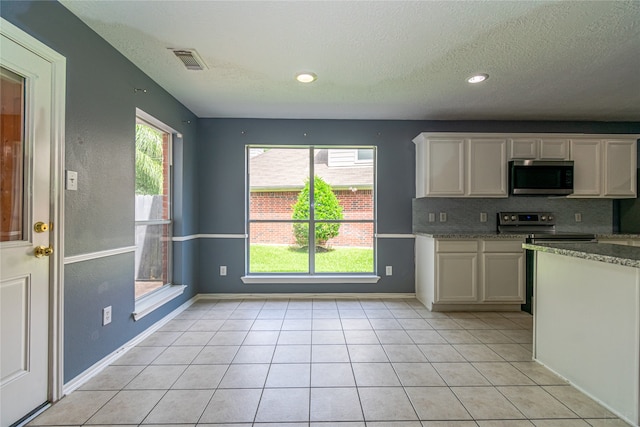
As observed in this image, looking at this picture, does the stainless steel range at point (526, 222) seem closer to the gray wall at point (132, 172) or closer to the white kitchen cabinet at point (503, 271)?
the white kitchen cabinet at point (503, 271)

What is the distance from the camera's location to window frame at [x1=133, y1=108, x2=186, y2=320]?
2.68 metres

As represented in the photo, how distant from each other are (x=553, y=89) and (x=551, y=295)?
209 cm

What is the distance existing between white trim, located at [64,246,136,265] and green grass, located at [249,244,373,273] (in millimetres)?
1737

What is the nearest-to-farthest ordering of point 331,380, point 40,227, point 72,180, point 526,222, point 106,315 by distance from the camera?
point 40,227
point 72,180
point 331,380
point 106,315
point 526,222

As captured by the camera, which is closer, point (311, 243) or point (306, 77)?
point (306, 77)

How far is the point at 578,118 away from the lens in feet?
12.5

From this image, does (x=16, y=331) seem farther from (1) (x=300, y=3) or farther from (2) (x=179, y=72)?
(1) (x=300, y=3)

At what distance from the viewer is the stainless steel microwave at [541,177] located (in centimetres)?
356

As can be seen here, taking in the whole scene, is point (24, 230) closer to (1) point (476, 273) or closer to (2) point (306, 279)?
(2) point (306, 279)

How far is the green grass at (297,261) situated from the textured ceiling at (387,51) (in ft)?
6.06

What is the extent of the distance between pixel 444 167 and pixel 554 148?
54.0 inches

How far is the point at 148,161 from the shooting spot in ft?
9.77

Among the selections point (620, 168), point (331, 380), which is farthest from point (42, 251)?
point (620, 168)

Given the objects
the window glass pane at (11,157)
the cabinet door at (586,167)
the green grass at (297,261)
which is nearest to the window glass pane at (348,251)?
the green grass at (297,261)
